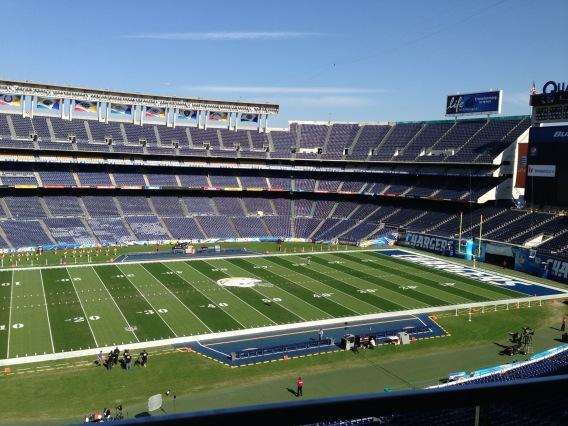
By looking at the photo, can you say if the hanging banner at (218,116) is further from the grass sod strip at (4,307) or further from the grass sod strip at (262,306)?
the grass sod strip at (4,307)

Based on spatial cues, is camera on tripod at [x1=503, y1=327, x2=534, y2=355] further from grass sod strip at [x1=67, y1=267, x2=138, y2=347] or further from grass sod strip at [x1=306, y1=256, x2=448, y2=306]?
grass sod strip at [x1=67, y1=267, x2=138, y2=347]

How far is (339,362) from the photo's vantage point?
2798 cm

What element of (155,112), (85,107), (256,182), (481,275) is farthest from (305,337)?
(155,112)

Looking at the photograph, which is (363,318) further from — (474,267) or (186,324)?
(474,267)

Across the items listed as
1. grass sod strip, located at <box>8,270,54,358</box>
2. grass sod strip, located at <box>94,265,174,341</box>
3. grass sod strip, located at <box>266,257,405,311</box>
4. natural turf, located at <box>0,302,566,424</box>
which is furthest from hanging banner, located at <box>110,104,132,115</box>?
natural turf, located at <box>0,302,566,424</box>

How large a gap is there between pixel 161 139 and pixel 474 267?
48.4 meters

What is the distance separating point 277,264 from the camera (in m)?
53.4

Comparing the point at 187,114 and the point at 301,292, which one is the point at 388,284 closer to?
the point at 301,292

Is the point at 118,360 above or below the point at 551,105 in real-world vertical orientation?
below

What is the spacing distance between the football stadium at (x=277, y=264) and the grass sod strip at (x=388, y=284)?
0.29 metres

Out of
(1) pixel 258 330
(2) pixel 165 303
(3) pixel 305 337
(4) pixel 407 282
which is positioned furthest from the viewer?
(4) pixel 407 282

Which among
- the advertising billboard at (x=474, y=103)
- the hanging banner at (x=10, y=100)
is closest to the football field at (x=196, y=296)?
the advertising billboard at (x=474, y=103)

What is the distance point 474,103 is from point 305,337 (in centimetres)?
5411

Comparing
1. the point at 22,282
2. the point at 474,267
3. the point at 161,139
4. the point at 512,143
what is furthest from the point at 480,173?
the point at 22,282
